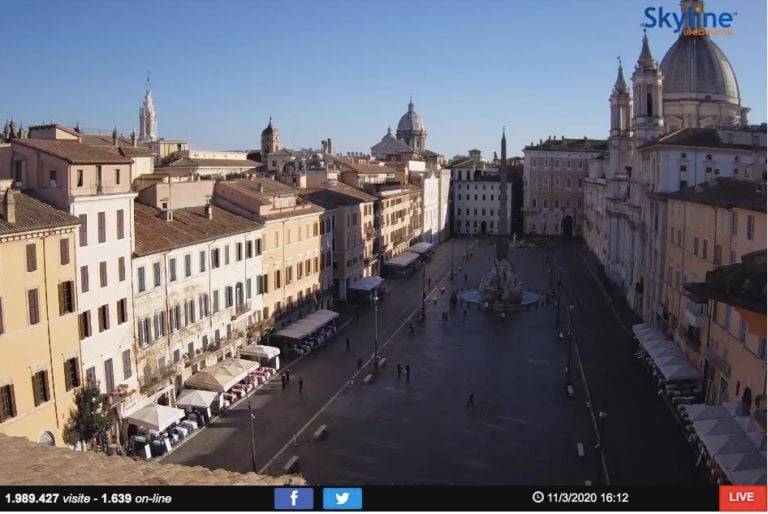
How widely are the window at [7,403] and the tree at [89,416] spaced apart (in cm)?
240

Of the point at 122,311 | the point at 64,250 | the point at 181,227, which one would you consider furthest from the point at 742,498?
the point at 181,227

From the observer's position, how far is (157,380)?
26.5 metres

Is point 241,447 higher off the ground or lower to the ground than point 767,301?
lower

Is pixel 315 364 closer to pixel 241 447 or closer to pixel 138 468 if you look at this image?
pixel 241 447

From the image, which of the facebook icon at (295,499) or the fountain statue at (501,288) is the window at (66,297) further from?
the fountain statue at (501,288)

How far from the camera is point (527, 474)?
21.8 meters

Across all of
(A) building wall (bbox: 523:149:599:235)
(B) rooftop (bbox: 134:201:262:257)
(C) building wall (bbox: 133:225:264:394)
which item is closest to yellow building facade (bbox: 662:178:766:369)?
(C) building wall (bbox: 133:225:264:394)

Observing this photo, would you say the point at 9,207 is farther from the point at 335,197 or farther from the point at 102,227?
the point at 335,197

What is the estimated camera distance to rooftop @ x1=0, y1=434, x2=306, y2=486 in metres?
8.41

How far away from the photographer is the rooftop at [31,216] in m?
20.1

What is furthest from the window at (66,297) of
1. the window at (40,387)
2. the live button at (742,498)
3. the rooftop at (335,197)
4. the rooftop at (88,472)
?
the rooftop at (335,197)

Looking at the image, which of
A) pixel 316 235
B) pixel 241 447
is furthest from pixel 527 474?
pixel 316 235

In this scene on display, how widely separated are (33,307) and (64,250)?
195cm

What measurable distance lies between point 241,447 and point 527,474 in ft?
27.7
